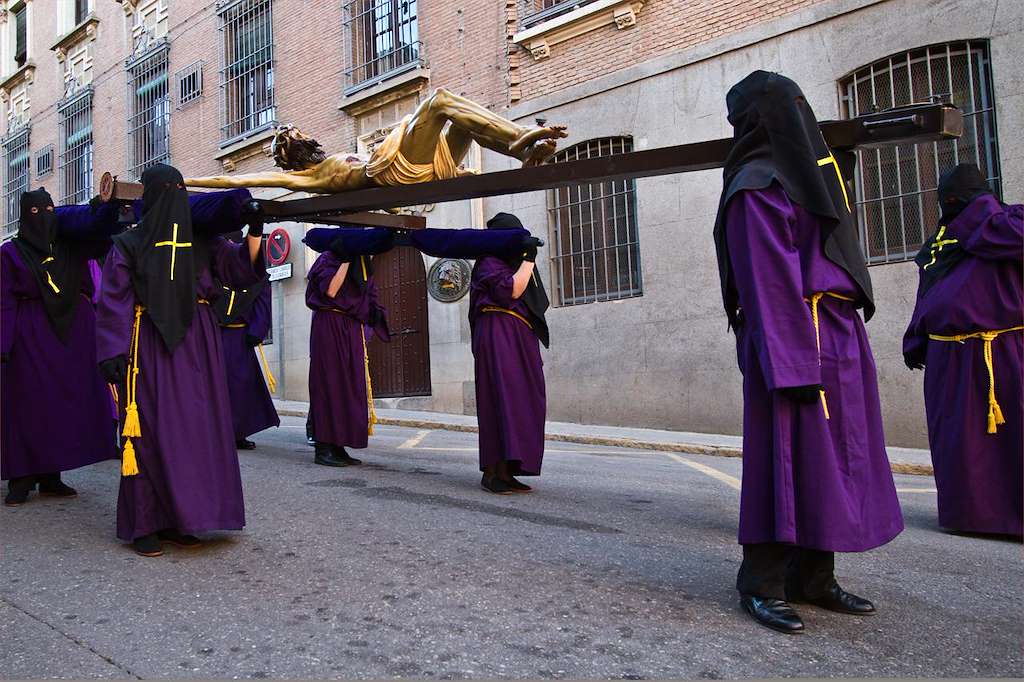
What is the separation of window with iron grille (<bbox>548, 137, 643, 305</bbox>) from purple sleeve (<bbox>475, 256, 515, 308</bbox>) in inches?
197

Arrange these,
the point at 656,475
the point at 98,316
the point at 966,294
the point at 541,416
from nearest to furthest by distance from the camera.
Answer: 1. the point at 98,316
2. the point at 966,294
3. the point at 541,416
4. the point at 656,475

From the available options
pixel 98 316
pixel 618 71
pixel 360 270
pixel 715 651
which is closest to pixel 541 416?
pixel 360 270

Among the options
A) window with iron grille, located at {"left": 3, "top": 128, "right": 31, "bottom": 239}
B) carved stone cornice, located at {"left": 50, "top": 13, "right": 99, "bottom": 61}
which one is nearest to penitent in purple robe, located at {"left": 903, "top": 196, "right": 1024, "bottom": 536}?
carved stone cornice, located at {"left": 50, "top": 13, "right": 99, "bottom": 61}

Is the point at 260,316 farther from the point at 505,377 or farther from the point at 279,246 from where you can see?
the point at 279,246

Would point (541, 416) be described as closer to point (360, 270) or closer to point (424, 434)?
point (360, 270)

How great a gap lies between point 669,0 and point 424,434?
650 centimetres

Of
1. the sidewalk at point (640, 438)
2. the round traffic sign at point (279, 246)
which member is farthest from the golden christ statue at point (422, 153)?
the round traffic sign at point (279, 246)

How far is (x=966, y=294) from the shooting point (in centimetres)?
505

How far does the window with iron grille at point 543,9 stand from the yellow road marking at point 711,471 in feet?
22.2

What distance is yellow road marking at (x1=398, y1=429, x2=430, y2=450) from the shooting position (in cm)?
934

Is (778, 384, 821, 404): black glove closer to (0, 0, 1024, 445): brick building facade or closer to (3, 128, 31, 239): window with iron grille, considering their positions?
(0, 0, 1024, 445): brick building facade

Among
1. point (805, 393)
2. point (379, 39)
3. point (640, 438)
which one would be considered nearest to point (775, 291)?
point (805, 393)

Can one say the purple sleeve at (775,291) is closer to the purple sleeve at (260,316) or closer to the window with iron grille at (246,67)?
the purple sleeve at (260,316)

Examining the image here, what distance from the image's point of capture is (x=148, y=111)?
68.9 ft
